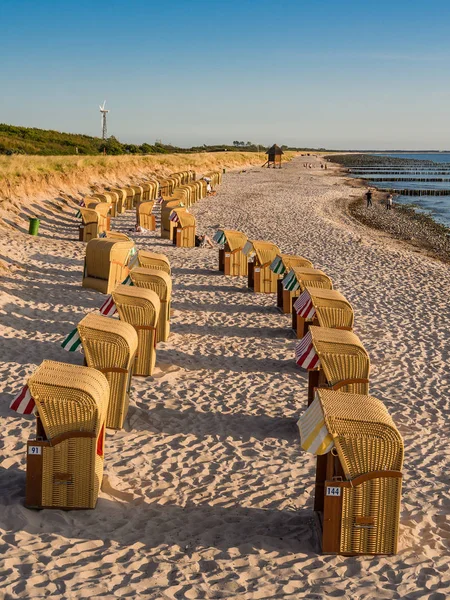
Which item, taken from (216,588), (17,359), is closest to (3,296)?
(17,359)

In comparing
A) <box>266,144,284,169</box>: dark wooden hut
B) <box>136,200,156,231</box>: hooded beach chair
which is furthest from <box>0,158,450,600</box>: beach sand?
<box>266,144,284,169</box>: dark wooden hut

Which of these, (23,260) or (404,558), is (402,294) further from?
(404,558)

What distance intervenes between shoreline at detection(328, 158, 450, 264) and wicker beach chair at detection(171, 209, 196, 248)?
31.1 feet

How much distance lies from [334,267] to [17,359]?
12.0m

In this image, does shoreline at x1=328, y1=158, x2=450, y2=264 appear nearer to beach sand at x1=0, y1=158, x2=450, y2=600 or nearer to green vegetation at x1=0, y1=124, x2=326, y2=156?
beach sand at x1=0, y1=158, x2=450, y2=600

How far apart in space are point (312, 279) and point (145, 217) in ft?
49.2

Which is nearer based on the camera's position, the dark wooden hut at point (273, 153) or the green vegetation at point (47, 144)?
the green vegetation at point (47, 144)

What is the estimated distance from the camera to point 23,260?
757 inches

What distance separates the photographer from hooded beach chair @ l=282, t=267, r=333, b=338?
13.3 m

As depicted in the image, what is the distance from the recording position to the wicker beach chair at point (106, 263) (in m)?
15.8

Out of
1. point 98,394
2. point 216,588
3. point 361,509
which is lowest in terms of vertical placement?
point 216,588

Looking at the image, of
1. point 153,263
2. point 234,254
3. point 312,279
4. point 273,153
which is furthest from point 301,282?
point 273,153

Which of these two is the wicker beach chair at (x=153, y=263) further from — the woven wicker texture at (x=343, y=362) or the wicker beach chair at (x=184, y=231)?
the wicker beach chair at (x=184, y=231)

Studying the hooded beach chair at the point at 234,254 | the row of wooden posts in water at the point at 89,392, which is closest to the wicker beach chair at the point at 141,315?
the row of wooden posts in water at the point at 89,392
